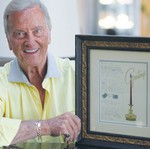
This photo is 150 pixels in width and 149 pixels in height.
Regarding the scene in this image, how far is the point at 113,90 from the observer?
0.89 meters

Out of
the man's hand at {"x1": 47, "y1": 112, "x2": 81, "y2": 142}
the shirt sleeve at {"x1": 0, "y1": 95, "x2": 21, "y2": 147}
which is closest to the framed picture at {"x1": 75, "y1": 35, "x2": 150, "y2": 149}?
the man's hand at {"x1": 47, "y1": 112, "x2": 81, "y2": 142}

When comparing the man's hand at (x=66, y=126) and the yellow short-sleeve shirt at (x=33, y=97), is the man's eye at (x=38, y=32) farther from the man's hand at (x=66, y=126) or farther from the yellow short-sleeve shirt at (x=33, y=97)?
the man's hand at (x=66, y=126)

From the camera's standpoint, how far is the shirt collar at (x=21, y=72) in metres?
1.03

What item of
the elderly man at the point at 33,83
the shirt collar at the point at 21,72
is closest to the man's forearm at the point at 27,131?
the elderly man at the point at 33,83

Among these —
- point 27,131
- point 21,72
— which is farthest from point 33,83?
point 27,131

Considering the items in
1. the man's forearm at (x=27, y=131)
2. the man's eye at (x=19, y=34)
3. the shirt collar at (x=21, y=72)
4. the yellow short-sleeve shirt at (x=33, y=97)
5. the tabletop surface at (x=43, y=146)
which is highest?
the man's eye at (x=19, y=34)

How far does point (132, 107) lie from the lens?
88 centimetres

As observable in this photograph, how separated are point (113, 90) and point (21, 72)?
0.79 feet

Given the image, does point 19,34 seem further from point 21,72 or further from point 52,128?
point 52,128

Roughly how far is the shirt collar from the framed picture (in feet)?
0.47

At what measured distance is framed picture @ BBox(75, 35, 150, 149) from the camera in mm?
873

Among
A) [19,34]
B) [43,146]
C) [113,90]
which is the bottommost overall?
[43,146]

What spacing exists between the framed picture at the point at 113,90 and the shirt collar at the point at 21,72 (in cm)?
14

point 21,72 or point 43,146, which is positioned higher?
point 21,72
